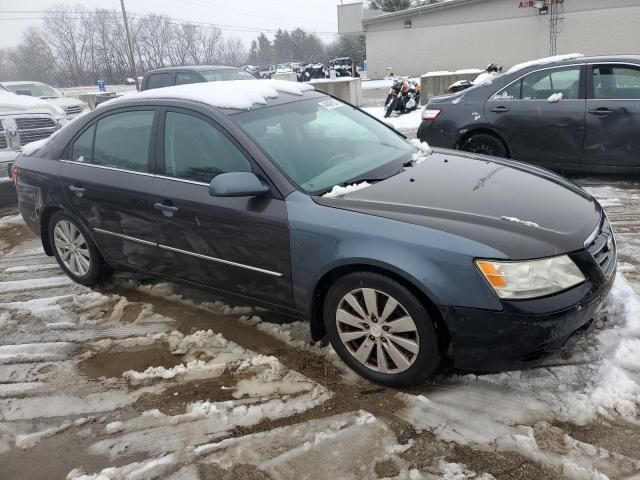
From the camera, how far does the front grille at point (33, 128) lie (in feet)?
25.6

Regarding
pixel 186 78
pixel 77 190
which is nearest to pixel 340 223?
pixel 77 190

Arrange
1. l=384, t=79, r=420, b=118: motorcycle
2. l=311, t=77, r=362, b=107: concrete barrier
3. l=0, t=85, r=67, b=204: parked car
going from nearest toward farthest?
l=0, t=85, r=67, b=204: parked car
l=384, t=79, r=420, b=118: motorcycle
l=311, t=77, r=362, b=107: concrete barrier

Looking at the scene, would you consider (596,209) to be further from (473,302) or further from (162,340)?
(162,340)

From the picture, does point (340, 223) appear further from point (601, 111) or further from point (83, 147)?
point (601, 111)

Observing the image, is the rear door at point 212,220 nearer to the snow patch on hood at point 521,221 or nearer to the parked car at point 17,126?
the snow patch on hood at point 521,221

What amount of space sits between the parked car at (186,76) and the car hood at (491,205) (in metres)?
7.81

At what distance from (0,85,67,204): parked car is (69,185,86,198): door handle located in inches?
157

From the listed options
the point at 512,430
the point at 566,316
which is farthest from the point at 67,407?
the point at 566,316

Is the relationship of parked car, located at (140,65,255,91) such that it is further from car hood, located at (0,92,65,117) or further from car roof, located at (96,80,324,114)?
car roof, located at (96,80,324,114)

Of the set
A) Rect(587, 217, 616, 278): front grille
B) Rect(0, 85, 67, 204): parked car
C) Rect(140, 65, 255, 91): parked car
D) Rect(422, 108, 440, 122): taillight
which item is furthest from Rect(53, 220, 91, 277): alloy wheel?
Rect(140, 65, 255, 91): parked car

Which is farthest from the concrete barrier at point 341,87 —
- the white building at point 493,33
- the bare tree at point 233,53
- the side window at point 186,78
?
the bare tree at point 233,53

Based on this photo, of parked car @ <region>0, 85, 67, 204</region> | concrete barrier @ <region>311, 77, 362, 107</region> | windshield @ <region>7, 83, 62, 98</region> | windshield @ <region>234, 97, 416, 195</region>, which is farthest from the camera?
concrete barrier @ <region>311, 77, 362, 107</region>

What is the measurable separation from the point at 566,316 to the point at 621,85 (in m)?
4.55

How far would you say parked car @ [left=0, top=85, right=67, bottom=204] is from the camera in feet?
24.5
